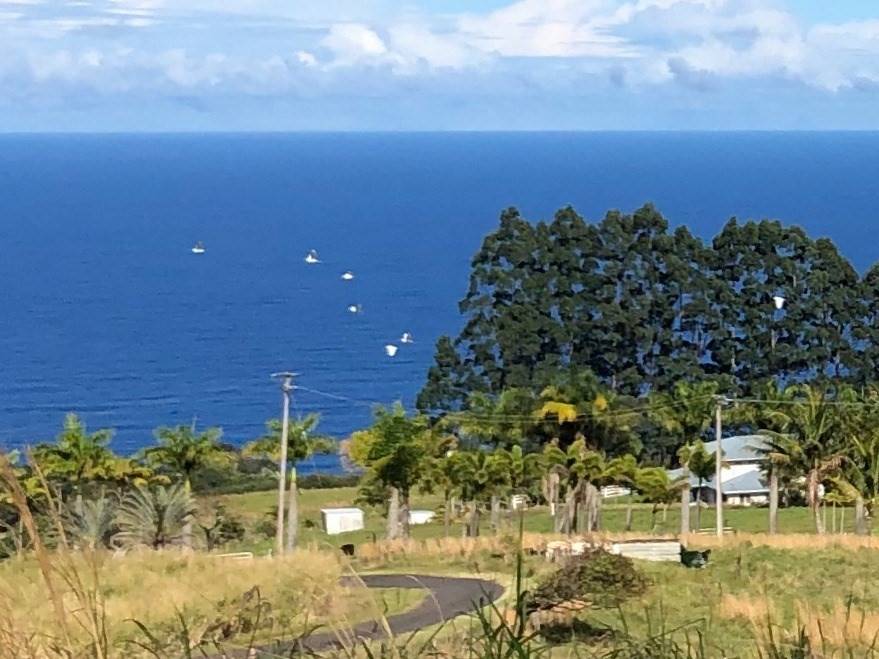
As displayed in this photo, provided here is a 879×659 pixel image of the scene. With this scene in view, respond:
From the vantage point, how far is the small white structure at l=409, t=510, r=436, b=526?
1657 inches

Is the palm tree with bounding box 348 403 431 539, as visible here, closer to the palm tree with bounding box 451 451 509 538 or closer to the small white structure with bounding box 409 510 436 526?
the palm tree with bounding box 451 451 509 538

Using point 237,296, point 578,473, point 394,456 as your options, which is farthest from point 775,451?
point 237,296

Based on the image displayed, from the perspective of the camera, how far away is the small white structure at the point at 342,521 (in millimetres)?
38281

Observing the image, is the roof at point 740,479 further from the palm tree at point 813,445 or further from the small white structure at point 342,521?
the small white structure at point 342,521

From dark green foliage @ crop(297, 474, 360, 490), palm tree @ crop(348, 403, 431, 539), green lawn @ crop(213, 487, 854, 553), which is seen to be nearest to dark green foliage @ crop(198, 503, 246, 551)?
green lawn @ crop(213, 487, 854, 553)

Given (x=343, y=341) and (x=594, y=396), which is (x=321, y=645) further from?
(x=343, y=341)

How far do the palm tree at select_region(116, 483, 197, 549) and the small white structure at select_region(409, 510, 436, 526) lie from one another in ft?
48.1

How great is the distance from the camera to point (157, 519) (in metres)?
26.3

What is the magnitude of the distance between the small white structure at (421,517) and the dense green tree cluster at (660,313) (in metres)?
13.4

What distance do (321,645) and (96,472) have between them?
101ft

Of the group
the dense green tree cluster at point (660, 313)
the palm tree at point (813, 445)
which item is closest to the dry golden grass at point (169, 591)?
the palm tree at point (813, 445)

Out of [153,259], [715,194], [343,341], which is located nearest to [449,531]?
[343,341]

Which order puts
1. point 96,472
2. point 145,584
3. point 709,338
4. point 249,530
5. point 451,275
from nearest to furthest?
point 145,584, point 96,472, point 249,530, point 709,338, point 451,275

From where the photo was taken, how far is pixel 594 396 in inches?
1576
